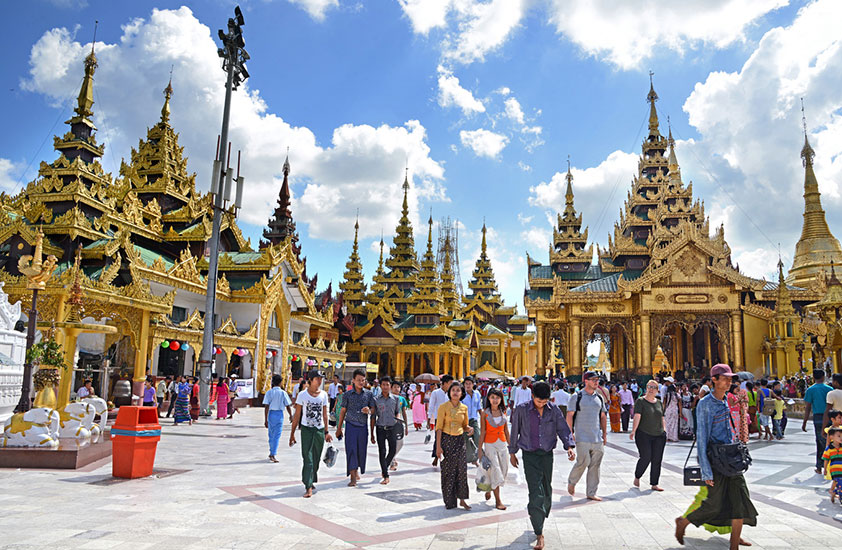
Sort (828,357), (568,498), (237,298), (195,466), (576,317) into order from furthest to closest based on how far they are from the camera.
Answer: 1. (576,317)
2. (237,298)
3. (828,357)
4. (195,466)
5. (568,498)

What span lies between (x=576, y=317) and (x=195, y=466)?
3397cm

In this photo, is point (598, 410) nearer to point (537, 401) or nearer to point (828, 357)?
point (537, 401)

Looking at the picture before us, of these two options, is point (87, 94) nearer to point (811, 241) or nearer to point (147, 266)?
point (147, 266)

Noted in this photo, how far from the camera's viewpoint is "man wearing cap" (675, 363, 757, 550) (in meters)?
5.17

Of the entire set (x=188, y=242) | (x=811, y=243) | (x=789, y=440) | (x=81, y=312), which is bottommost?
(x=789, y=440)

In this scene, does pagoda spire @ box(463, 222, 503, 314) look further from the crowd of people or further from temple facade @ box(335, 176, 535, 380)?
the crowd of people

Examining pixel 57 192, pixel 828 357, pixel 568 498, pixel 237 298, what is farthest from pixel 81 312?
pixel 828 357

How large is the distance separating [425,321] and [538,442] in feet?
135

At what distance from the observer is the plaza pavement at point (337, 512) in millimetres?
5523

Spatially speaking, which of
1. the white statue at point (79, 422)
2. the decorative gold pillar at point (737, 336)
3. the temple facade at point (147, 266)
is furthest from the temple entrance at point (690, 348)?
the white statue at point (79, 422)

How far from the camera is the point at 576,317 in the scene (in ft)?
134

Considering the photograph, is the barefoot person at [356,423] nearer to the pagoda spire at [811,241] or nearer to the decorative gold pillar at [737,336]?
the decorative gold pillar at [737,336]

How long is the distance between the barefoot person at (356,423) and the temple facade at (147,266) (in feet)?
31.3

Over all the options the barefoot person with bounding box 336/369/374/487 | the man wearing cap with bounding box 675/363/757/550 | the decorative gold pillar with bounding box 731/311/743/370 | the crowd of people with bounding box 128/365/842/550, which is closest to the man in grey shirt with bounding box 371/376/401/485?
the crowd of people with bounding box 128/365/842/550
